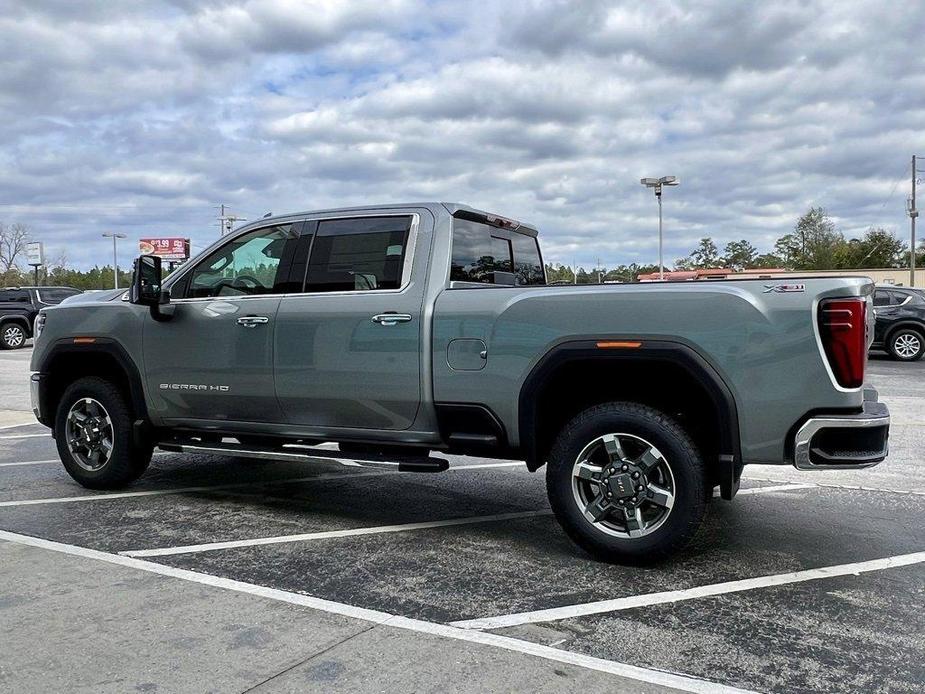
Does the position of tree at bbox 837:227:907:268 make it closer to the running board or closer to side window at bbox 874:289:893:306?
side window at bbox 874:289:893:306

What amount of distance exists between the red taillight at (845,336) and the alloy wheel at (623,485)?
96 centimetres

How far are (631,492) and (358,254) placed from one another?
230 cm

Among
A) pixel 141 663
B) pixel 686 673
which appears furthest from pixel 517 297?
pixel 141 663

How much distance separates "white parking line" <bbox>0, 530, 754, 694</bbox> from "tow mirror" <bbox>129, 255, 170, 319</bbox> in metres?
1.73

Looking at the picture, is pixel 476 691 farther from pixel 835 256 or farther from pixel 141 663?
pixel 835 256

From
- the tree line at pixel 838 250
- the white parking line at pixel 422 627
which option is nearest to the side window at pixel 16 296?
the white parking line at pixel 422 627

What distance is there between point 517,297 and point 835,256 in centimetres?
7560

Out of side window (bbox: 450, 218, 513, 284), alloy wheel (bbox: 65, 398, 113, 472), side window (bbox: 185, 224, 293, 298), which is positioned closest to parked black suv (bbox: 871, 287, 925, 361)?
side window (bbox: 450, 218, 513, 284)

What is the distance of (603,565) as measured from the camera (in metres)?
4.39

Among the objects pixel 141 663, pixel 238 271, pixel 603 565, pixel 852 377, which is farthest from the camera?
pixel 238 271

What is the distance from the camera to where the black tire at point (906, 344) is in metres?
17.1

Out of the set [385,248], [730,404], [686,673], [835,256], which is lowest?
[686,673]

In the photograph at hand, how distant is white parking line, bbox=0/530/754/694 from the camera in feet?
9.89

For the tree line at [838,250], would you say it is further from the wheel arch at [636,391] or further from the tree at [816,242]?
the wheel arch at [636,391]
